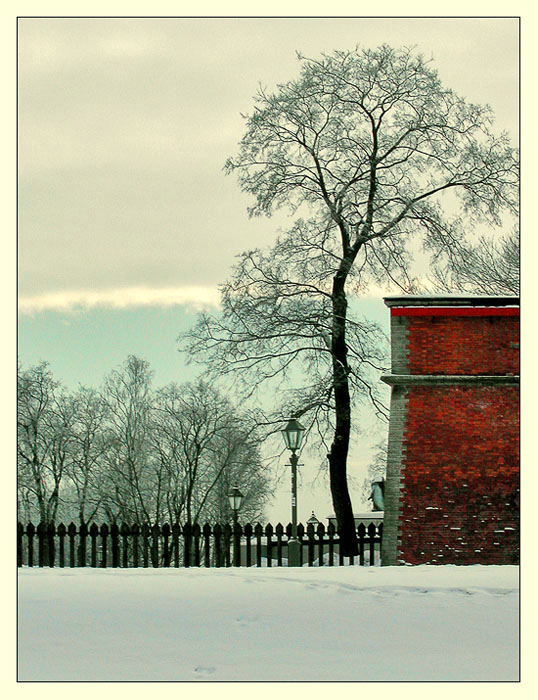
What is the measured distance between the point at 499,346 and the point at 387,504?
3.64 m

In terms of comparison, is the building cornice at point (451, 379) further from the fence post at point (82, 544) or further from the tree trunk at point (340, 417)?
the fence post at point (82, 544)

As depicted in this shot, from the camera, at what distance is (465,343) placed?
1978 centimetres

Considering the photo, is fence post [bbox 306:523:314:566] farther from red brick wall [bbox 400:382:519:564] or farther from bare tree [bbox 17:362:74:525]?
bare tree [bbox 17:362:74:525]

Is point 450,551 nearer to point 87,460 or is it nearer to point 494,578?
point 494,578

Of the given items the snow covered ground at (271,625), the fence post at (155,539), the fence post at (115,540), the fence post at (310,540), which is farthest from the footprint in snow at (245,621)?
the fence post at (155,539)

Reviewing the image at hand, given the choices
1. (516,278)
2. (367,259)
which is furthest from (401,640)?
(516,278)

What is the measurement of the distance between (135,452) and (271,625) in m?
34.2

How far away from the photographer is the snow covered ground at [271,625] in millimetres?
10562

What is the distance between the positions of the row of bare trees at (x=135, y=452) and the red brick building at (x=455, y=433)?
2323cm

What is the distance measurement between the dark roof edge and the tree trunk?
438 centimetres

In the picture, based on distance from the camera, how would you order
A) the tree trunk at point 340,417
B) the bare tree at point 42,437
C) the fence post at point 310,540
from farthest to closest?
1. the bare tree at point 42,437
2. the tree trunk at point 340,417
3. the fence post at point 310,540

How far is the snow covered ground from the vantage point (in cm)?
1056

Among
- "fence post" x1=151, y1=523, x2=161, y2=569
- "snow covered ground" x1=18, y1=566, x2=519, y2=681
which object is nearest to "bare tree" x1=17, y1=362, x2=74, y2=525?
"fence post" x1=151, y1=523, x2=161, y2=569

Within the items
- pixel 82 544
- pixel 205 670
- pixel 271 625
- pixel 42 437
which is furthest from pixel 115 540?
pixel 42 437
